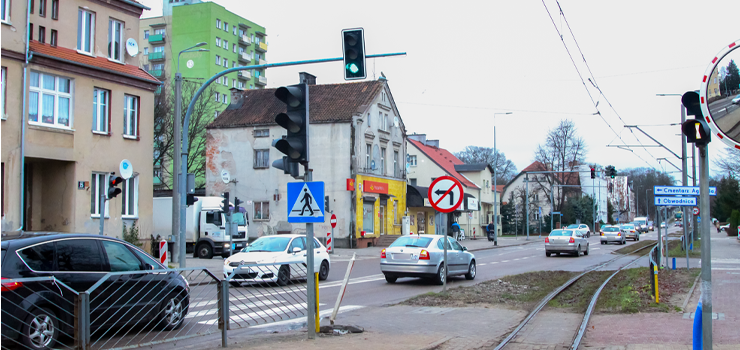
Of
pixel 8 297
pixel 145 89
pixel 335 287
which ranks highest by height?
pixel 145 89

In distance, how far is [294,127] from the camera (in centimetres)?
853

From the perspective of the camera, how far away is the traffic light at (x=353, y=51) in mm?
12164

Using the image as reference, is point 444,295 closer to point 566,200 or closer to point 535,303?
point 535,303

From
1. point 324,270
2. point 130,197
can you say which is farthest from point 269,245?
point 130,197

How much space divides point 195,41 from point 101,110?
46122mm

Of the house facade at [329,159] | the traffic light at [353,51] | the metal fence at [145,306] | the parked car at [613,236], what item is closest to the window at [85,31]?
the traffic light at [353,51]

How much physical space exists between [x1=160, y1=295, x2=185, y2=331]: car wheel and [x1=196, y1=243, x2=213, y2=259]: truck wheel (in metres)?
22.4

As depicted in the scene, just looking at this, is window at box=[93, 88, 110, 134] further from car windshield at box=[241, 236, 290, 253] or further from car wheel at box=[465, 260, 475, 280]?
car wheel at box=[465, 260, 475, 280]

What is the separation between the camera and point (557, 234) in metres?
33.6

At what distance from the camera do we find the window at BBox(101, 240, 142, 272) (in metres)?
8.61

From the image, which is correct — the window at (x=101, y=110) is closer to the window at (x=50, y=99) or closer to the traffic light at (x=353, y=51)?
the window at (x=50, y=99)

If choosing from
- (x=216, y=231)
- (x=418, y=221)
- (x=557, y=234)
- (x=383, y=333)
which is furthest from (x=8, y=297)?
(x=418, y=221)

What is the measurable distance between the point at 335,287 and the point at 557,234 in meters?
20.1

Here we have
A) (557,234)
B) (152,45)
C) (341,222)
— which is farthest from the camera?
(152,45)
